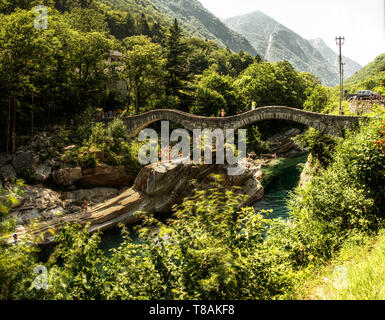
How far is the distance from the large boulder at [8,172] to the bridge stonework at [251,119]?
35.8 ft

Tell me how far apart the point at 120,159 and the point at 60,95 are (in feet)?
32.8

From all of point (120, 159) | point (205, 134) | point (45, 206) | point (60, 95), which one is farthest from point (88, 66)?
point (45, 206)

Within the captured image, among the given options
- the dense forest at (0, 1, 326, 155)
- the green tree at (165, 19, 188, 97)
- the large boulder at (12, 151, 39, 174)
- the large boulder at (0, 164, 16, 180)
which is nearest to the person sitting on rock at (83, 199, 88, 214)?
the large boulder at (12, 151, 39, 174)

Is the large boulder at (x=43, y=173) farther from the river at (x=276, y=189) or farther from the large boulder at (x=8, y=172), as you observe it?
the river at (x=276, y=189)

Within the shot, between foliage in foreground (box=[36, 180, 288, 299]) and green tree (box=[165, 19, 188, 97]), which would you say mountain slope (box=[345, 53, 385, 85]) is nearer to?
green tree (box=[165, 19, 188, 97])

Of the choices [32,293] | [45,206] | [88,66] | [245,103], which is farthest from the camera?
[245,103]

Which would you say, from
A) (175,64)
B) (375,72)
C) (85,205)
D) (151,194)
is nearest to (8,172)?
(85,205)

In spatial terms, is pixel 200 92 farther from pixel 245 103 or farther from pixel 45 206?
pixel 45 206

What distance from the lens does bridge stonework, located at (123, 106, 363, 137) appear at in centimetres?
2286

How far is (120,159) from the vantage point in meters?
21.8

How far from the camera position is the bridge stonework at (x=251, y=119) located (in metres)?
22.9

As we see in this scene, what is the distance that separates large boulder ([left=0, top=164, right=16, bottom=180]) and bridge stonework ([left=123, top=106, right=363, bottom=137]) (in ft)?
35.8

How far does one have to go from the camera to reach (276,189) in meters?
25.9

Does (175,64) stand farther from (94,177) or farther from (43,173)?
(43,173)
